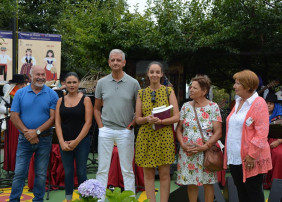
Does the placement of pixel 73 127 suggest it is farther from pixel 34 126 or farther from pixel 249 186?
pixel 249 186

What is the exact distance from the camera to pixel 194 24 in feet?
32.7

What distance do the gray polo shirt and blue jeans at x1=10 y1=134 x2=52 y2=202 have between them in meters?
0.85

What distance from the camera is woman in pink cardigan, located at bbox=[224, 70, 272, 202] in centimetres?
352

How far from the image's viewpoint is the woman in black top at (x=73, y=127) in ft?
14.9

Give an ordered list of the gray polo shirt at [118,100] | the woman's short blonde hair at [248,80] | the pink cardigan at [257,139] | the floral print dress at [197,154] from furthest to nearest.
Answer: the gray polo shirt at [118,100]
the floral print dress at [197,154]
the woman's short blonde hair at [248,80]
the pink cardigan at [257,139]

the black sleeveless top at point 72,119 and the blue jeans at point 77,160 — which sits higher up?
the black sleeveless top at point 72,119

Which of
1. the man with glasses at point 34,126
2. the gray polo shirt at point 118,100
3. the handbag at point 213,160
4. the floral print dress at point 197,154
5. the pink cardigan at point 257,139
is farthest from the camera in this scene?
the man with glasses at point 34,126

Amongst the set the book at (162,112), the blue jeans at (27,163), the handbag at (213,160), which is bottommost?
the blue jeans at (27,163)

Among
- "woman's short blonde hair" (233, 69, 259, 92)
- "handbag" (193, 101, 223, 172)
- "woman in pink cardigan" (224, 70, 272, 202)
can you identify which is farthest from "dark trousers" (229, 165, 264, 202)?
"woman's short blonde hair" (233, 69, 259, 92)

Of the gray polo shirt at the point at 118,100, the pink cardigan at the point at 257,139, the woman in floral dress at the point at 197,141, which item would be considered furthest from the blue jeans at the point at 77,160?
the pink cardigan at the point at 257,139

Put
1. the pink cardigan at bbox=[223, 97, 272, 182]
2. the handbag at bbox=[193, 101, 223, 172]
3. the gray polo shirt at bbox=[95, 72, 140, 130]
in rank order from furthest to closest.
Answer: the gray polo shirt at bbox=[95, 72, 140, 130] < the handbag at bbox=[193, 101, 223, 172] < the pink cardigan at bbox=[223, 97, 272, 182]

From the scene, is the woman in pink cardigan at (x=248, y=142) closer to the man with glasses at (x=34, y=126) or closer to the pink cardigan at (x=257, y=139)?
the pink cardigan at (x=257, y=139)

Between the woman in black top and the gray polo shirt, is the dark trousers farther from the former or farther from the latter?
the woman in black top

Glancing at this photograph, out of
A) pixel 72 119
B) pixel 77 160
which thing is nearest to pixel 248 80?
pixel 72 119
